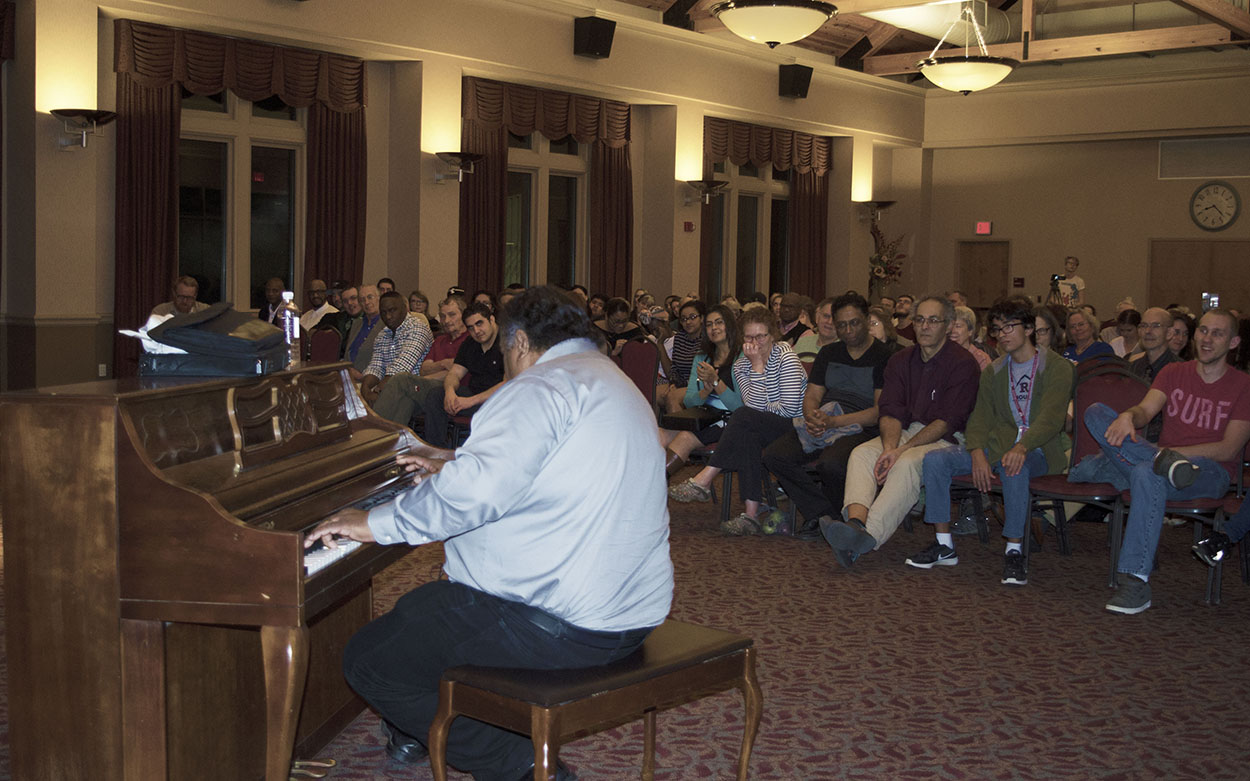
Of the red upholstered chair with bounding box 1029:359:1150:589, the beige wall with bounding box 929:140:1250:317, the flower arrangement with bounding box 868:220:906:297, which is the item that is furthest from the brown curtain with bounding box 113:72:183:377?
the beige wall with bounding box 929:140:1250:317

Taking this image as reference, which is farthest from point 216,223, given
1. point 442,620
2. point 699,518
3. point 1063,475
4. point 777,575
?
point 442,620

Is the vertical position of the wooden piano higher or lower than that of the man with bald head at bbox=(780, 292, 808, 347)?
lower

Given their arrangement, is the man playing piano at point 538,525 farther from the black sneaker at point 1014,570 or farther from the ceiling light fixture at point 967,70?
the ceiling light fixture at point 967,70

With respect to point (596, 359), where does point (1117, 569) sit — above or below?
below

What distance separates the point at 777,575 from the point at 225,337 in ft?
9.69

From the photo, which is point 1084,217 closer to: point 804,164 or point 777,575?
point 804,164

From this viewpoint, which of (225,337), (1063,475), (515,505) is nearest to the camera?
(515,505)

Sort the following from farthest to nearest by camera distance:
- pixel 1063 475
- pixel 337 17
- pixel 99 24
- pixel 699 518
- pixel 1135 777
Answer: pixel 337 17
pixel 99 24
pixel 699 518
pixel 1063 475
pixel 1135 777

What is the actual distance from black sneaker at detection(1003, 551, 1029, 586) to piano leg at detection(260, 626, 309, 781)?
11.2 ft

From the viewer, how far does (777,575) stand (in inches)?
202

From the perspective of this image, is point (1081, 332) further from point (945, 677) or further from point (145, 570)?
point (145, 570)

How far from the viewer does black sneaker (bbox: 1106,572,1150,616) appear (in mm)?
4574

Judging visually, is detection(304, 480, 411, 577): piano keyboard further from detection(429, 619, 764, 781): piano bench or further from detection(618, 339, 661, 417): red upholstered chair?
detection(618, 339, 661, 417): red upholstered chair

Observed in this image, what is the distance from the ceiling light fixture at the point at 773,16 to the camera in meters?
8.48
